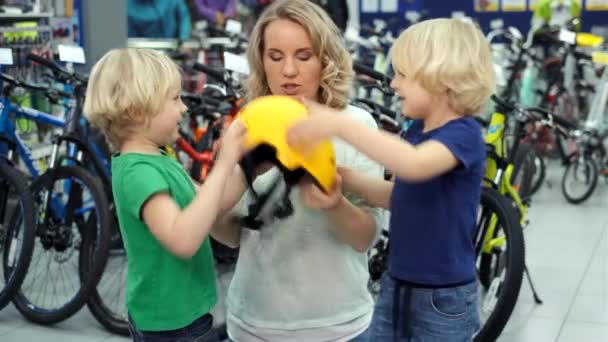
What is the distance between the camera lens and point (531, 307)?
12.7 feet

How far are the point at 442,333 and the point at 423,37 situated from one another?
572 millimetres

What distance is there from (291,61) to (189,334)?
0.58m

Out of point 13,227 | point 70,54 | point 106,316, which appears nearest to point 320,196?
point 106,316

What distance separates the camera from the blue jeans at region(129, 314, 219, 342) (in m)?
1.74

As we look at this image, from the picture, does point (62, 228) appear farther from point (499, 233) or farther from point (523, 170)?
point (523, 170)

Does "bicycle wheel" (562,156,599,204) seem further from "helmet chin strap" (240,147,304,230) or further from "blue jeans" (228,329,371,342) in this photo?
"helmet chin strap" (240,147,304,230)

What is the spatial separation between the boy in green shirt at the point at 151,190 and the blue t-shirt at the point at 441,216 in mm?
322

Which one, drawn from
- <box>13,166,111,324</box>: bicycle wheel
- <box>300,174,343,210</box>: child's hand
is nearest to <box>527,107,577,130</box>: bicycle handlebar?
<box>13,166,111,324</box>: bicycle wheel

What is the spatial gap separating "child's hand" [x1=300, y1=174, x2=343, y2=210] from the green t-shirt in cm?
30

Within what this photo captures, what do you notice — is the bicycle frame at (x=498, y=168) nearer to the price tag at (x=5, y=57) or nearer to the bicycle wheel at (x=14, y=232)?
the bicycle wheel at (x=14, y=232)

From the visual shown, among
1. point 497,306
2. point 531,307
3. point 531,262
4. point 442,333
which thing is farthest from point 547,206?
point 442,333

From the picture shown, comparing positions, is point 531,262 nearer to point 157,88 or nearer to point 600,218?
point 600,218

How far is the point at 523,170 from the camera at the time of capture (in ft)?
15.3

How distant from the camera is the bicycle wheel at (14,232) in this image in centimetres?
352
